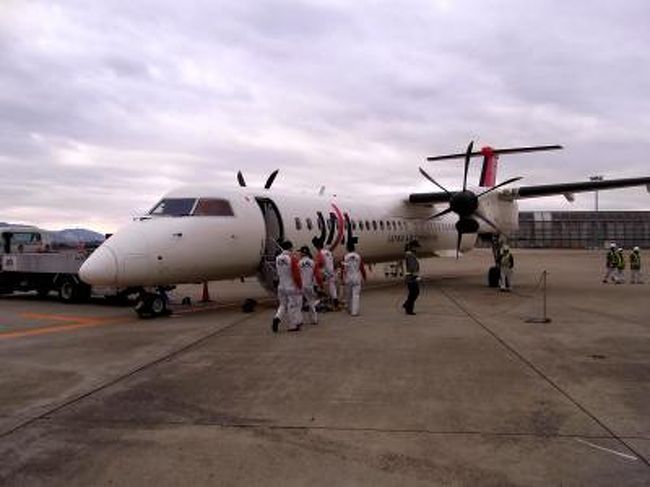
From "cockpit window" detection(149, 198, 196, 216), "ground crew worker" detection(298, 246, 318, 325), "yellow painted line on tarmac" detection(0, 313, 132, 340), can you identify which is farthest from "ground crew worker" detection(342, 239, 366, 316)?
"yellow painted line on tarmac" detection(0, 313, 132, 340)

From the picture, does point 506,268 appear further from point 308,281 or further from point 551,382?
point 551,382

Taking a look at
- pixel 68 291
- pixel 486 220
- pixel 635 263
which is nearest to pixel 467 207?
pixel 486 220

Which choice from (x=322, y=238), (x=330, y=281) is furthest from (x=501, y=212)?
(x=330, y=281)

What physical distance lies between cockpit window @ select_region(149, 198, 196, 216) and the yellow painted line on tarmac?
2.41 m

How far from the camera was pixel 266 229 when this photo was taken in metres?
16.7

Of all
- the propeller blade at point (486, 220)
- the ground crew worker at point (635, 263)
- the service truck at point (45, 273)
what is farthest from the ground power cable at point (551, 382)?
the ground crew worker at point (635, 263)

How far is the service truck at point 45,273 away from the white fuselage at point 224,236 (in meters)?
4.03

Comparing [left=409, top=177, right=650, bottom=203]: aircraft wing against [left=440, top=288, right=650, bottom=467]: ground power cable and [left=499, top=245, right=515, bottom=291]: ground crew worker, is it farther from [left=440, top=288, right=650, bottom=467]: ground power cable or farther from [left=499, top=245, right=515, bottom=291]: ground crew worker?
[left=440, top=288, right=650, bottom=467]: ground power cable

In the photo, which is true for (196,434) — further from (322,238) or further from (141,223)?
(322,238)

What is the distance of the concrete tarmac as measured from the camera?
16.1 ft

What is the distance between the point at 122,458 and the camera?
513 centimetres

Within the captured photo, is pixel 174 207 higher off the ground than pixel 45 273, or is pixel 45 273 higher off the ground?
pixel 174 207

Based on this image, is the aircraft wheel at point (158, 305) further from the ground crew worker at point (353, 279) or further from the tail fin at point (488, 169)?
the tail fin at point (488, 169)

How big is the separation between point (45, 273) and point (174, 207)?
6746 millimetres
